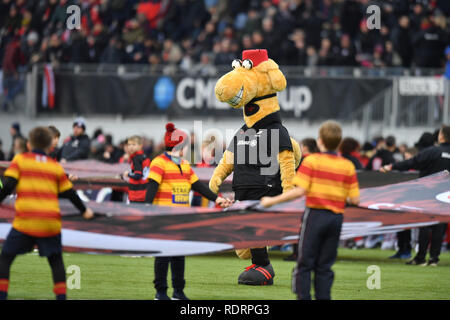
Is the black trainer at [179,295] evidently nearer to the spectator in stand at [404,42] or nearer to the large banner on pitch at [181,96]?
the large banner on pitch at [181,96]

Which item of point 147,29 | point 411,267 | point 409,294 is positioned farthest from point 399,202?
point 147,29

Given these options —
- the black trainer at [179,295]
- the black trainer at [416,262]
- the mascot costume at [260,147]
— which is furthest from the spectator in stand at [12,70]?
the black trainer at [179,295]

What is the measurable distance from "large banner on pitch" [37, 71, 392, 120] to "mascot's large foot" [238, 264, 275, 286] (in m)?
10.9

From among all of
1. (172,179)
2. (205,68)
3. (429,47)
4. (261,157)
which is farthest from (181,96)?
(172,179)

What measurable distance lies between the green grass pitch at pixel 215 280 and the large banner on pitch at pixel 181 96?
7328 millimetres

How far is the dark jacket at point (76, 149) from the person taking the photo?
1584 cm

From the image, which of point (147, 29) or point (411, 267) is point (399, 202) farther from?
point (147, 29)

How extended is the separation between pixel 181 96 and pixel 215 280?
1136 cm

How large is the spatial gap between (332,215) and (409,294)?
8.83 ft

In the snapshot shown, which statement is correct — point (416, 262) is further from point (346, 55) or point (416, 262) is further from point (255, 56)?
point (346, 55)

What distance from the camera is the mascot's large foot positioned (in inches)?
405

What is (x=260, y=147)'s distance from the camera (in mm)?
10359

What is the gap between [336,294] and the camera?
9.59 meters

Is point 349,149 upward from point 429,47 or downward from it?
downward
